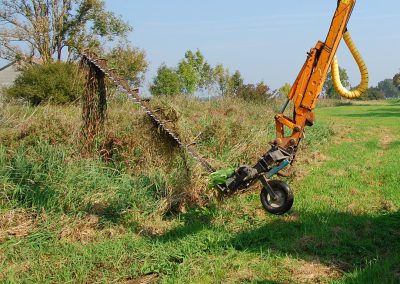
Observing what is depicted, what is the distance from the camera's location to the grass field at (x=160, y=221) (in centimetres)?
514

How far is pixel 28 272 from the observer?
5133 mm

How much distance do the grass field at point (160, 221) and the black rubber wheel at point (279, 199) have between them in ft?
1.70

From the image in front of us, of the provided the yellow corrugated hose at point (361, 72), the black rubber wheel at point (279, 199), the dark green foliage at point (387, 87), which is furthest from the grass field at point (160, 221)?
the dark green foliage at point (387, 87)

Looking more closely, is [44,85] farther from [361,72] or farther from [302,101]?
[361,72]

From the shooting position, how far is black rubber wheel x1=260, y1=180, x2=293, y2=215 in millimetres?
5590

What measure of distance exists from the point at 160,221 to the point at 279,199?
6.62 feet

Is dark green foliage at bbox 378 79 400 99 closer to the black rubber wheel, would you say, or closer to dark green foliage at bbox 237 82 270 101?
dark green foliage at bbox 237 82 270 101

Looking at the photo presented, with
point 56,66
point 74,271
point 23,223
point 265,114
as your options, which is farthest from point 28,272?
point 56,66

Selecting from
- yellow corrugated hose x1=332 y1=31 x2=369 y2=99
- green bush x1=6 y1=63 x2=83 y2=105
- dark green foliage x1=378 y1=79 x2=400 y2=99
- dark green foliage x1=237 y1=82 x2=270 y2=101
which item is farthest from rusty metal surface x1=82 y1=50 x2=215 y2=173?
dark green foliage x1=378 y1=79 x2=400 y2=99

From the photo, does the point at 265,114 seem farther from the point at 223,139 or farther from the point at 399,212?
the point at 399,212

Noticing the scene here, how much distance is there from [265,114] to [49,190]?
11291 millimetres

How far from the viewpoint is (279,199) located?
5.72m

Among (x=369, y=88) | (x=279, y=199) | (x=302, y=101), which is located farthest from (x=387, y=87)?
(x=279, y=199)

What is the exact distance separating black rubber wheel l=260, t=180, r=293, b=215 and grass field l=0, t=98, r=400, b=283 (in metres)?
0.52
